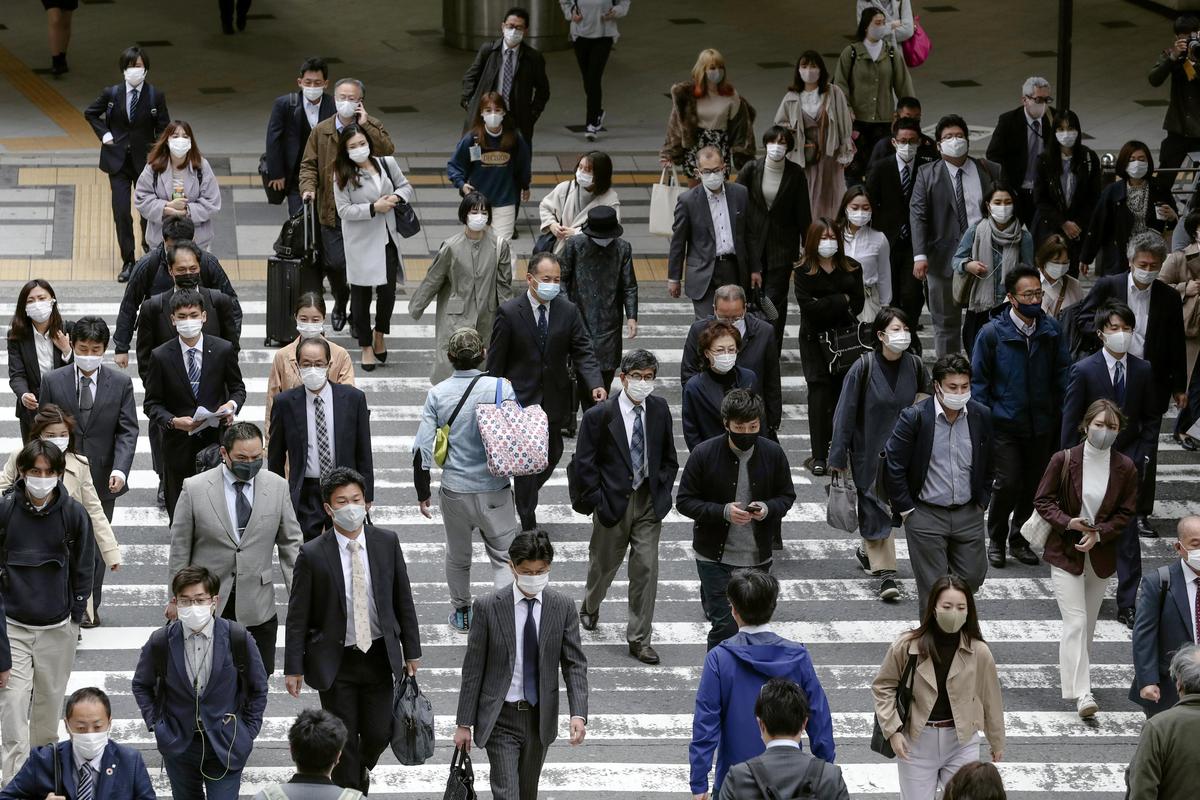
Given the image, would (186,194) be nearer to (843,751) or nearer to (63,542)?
(63,542)

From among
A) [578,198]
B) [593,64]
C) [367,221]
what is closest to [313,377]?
[578,198]

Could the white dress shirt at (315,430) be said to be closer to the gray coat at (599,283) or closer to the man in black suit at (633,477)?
the man in black suit at (633,477)

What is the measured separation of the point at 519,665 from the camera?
366 inches

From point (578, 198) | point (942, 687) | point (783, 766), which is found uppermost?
point (578, 198)

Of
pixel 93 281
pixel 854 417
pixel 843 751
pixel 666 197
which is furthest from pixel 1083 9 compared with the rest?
pixel 843 751

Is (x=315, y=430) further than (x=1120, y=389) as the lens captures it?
No

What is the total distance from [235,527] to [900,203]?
25.2 feet

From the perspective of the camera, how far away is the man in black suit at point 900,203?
54.0 ft

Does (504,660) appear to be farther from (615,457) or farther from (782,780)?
(615,457)

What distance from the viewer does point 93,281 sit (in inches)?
715

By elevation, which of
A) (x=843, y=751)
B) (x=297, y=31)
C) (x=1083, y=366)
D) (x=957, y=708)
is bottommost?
(x=843, y=751)

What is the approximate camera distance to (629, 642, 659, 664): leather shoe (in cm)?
1193

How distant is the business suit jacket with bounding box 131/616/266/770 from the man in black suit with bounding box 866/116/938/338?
27.4ft

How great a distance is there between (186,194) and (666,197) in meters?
3.80
